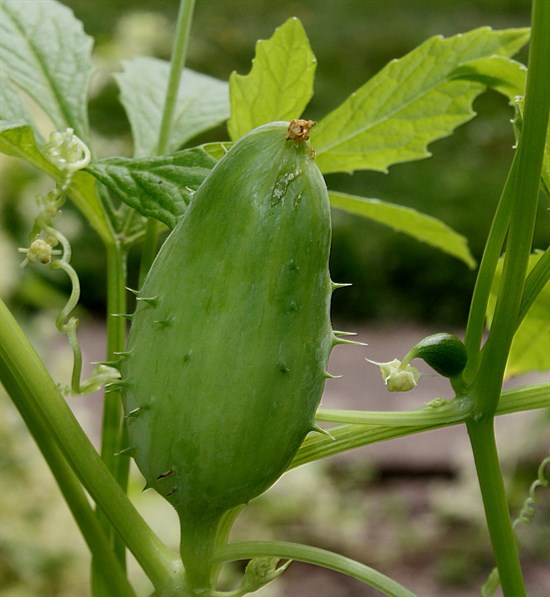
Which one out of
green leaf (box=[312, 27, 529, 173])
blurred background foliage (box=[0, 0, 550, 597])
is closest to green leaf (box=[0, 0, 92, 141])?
green leaf (box=[312, 27, 529, 173])

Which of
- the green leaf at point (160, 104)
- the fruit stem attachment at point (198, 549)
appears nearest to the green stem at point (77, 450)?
the fruit stem attachment at point (198, 549)

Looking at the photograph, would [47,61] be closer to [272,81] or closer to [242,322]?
[272,81]

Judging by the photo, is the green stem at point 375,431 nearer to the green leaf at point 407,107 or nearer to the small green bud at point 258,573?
the small green bud at point 258,573

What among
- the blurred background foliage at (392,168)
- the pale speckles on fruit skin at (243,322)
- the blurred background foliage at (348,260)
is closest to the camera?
the pale speckles on fruit skin at (243,322)

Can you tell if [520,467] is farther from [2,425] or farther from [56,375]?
[2,425]

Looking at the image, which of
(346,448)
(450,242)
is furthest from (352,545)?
(346,448)

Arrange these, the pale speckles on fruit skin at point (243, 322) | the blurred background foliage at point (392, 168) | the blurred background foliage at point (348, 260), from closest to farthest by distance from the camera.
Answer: the pale speckles on fruit skin at point (243, 322), the blurred background foliage at point (348, 260), the blurred background foliage at point (392, 168)
